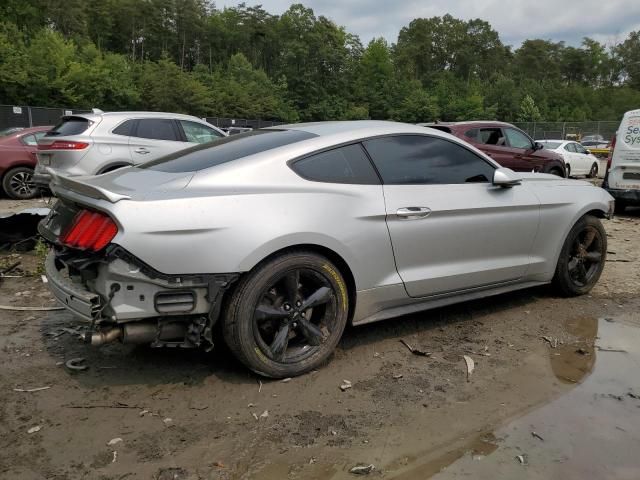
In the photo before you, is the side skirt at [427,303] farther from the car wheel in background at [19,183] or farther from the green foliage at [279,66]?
the green foliage at [279,66]

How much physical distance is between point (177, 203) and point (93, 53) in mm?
51818

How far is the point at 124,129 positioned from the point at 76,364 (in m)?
6.21

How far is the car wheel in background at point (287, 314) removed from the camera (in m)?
3.11

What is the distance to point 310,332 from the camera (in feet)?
11.1

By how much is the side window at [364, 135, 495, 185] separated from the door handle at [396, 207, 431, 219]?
205mm

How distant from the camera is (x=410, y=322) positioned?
4.41m

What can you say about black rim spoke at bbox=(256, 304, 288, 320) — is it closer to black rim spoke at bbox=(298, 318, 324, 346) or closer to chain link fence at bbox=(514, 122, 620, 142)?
black rim spoke at bbox=(298, 318, 324, 346)

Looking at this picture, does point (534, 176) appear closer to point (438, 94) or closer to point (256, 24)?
point (438, 94)

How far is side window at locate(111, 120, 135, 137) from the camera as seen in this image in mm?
8902

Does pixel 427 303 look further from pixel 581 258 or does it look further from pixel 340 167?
pixel 581 258

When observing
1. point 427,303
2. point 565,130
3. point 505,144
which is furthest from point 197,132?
point 565,130

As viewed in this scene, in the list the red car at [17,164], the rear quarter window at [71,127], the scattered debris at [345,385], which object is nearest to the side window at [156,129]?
the rear quarter window at [71,127]

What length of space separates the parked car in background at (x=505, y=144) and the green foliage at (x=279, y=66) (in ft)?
116

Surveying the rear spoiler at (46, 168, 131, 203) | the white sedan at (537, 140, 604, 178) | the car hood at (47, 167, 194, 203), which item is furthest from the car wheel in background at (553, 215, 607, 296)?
the white sedan at (537, 140, 604, 178)
